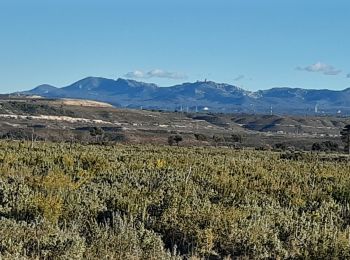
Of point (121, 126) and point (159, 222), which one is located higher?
point (159, 222)

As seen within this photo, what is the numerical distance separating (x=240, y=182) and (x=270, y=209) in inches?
225

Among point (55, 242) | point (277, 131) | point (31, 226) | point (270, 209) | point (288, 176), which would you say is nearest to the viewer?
point (55, 242)

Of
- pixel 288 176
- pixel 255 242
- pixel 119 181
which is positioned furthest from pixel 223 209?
pixel 288 176

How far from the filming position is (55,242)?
987cm

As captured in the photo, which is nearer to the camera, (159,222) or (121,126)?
(159,222)

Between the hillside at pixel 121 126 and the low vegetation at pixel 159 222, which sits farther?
the hillside at pixel 121 126

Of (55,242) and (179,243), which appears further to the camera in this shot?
(179,243)

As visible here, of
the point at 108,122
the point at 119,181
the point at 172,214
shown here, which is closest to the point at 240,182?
the point at 119,181

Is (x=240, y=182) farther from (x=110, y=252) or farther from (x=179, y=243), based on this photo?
(x=110, y=252)

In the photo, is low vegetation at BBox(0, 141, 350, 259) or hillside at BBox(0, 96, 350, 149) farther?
hillside at BBox(0, 96, 350, 149)

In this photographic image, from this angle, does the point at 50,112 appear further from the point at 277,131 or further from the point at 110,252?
the point at 110,252

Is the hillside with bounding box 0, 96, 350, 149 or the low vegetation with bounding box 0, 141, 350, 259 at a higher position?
the low vegetation with bounding box 0, 141, 350, 259

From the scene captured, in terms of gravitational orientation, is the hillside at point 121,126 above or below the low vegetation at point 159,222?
below

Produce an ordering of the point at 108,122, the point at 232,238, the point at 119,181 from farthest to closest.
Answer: the point at 108,122 < the point at 119,181 < the point at 232,238
